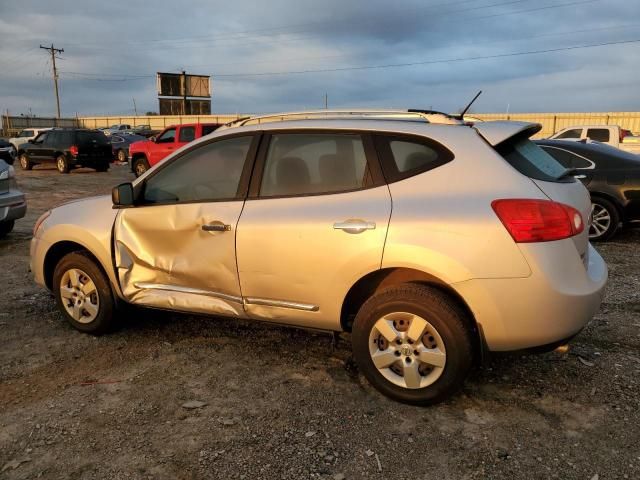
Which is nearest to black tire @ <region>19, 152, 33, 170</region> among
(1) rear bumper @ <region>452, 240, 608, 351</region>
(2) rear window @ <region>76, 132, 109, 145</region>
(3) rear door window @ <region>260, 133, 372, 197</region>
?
(2) rear window @ <region>76, 132, 109, 145</region>

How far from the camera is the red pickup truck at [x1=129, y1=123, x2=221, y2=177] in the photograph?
54.0 ft

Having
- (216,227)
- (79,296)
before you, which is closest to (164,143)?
(79,296)

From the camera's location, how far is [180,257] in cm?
366

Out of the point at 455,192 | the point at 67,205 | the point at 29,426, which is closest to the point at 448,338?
the point at 455,192

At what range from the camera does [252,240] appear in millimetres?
3322

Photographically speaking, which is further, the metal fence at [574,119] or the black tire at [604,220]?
the metal fence at [574,119]

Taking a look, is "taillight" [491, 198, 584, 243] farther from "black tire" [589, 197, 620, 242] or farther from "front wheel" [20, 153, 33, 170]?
"front wheel" [20, 153, 33, 170]

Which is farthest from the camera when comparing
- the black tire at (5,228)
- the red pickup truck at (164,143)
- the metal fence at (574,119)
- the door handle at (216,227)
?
the metal fence at (574,119)

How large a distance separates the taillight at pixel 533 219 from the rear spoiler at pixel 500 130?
1.38 feet

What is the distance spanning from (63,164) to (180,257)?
19.3 m

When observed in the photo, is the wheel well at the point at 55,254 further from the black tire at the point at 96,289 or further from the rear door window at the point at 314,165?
the rear door window at the point at 314,165

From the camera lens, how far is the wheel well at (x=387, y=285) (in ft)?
9.55

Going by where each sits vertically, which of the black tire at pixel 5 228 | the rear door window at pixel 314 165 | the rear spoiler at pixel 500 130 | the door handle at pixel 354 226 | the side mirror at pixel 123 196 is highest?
the rear spoiler at pixel 500 130

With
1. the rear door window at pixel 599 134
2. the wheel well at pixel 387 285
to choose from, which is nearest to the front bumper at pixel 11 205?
the wheel well at pixel 387 285
